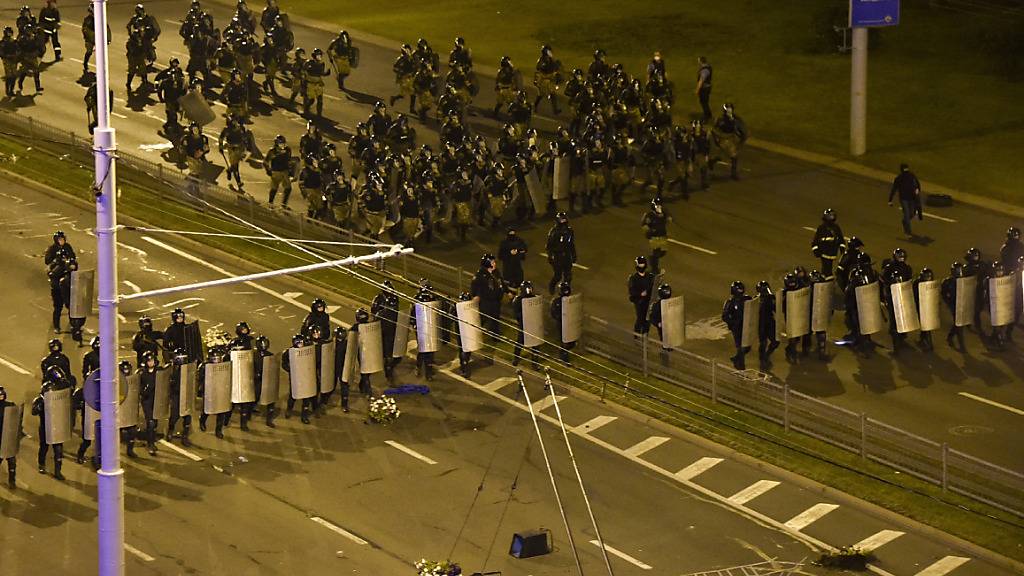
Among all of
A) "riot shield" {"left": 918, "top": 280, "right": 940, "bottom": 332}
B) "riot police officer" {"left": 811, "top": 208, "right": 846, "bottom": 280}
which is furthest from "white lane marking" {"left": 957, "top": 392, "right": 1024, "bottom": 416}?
"riot police officer" {"left": 811, "top": 208, "right": 846, "bottom": 280}

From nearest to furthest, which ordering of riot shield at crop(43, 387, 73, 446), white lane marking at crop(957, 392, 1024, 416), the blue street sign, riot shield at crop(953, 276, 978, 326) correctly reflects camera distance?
riot shield at crop(43, 387, 73, 446) < white lane marking at crop(957, 392, 1024, 416) < riot shield at crop(953, 276, 978, 326) < the blue street sign

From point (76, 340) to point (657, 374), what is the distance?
1041 cm

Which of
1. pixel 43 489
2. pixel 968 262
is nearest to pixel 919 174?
pixel 968 262

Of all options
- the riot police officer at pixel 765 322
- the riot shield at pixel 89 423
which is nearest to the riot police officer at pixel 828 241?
the riot police officer at pixel 765 322

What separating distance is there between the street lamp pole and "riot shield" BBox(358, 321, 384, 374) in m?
9.77

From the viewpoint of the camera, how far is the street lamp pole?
71.2 ft

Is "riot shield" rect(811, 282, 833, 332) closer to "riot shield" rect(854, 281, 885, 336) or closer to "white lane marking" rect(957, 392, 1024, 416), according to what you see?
"riot shield" rect(854, 281, 885, 336)

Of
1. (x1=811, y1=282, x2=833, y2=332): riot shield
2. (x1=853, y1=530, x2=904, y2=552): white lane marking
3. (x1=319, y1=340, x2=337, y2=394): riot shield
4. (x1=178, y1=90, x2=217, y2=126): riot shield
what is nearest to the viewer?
(x1=853, y1=530, x2=904, y2=552): white lane marking

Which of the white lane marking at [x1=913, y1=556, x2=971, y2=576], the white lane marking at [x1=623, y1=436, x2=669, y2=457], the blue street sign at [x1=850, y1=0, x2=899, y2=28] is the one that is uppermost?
the blue street sign at [x1=850, y1=0, x2=899, y2=28]

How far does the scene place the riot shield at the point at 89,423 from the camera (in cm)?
2953

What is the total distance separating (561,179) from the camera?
4278cm

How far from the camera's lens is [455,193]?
133ft

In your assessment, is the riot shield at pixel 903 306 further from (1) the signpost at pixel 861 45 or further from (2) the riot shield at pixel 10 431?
(2) the riot shield at pixel 10 431

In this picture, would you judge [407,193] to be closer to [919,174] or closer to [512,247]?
[512,247]
